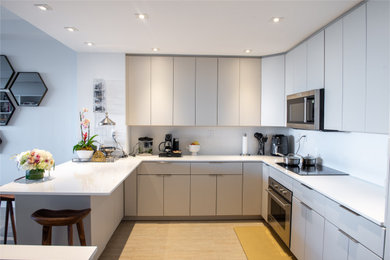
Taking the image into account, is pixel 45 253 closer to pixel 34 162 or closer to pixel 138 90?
pixel 34 162

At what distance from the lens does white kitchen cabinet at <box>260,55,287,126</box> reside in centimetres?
355

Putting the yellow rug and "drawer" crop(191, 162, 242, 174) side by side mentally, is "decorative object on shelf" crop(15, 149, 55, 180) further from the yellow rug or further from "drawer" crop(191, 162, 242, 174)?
the yellow rug

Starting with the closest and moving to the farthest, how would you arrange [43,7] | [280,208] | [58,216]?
[58,216], [43,7], [280,208]

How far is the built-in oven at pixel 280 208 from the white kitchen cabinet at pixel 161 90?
5.78 ft

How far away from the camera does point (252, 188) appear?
139 inches

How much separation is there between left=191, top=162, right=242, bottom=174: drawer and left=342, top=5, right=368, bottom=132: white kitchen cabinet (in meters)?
1.64

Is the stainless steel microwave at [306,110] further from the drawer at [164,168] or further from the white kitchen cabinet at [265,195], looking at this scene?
the drawer at [164,168]

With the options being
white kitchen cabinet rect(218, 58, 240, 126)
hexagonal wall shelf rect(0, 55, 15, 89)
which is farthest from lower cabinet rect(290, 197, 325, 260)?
hexagonal wall shelf rect(0, 55, 15, 89)

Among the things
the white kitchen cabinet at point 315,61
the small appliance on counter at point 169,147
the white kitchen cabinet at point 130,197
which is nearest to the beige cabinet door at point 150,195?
the white kitchen cabinet at point 130,197

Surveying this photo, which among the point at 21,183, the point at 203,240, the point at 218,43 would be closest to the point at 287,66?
the point at 218,43

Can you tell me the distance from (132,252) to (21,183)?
1350 millimetres

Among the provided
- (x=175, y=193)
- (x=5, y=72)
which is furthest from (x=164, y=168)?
(x=5, y=72)

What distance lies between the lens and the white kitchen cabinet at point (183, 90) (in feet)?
12.1

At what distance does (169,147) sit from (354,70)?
2.62 m
